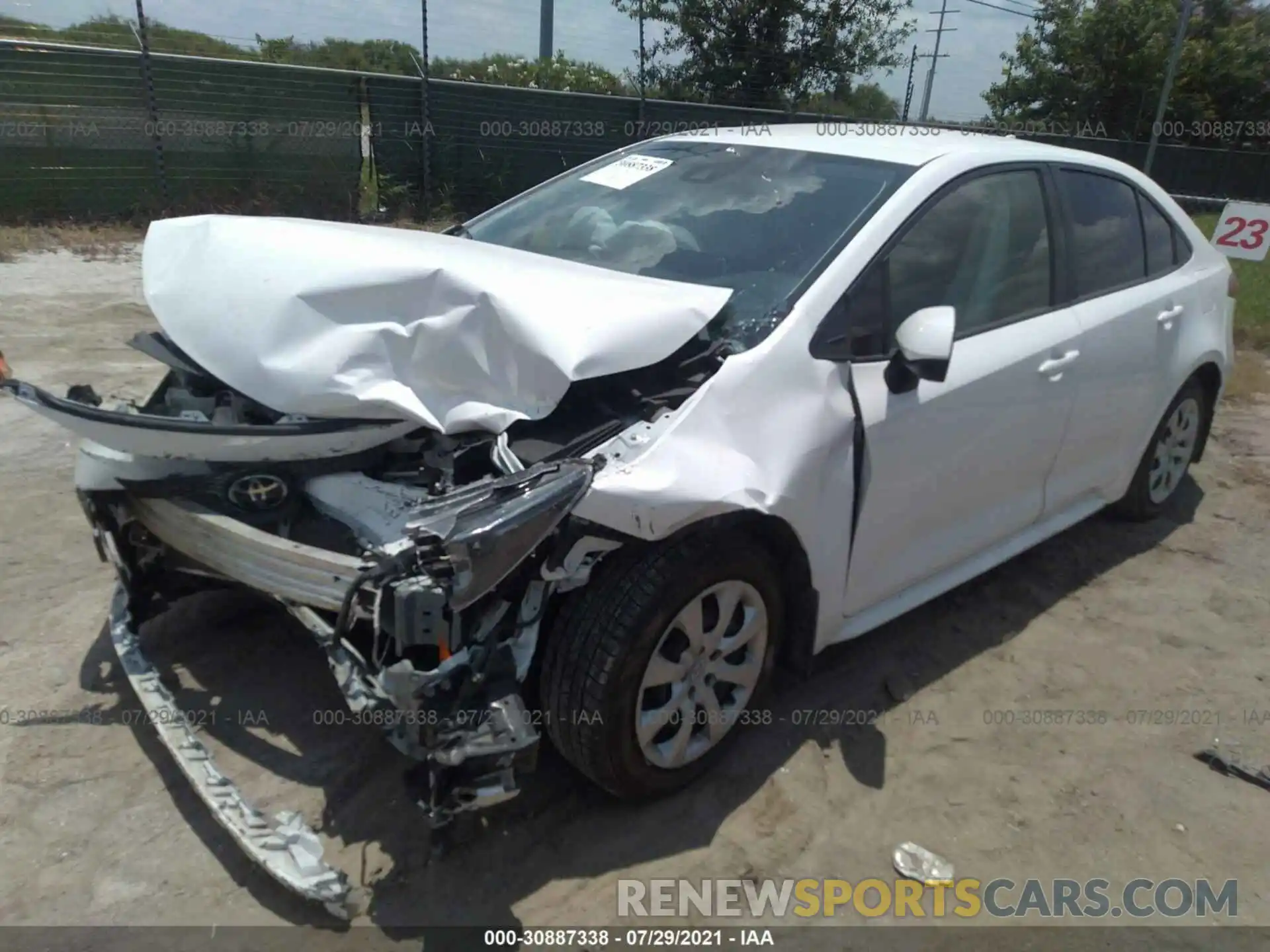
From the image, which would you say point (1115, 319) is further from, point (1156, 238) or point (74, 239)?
point (74, 239)

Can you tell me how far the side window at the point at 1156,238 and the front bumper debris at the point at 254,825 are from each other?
3836 mm

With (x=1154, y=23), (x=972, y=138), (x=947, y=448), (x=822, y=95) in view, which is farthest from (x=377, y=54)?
(x=1154, y=23)

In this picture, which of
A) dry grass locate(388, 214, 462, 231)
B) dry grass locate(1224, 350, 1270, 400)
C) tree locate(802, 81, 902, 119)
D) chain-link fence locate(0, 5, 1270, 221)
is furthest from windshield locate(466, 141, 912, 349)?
tree locate(802, 81, 902, 119)

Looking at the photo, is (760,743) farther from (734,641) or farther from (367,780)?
(367,780)

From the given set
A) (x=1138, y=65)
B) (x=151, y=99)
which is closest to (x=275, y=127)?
(x=151, y=99)

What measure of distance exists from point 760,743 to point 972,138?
8.02 feet

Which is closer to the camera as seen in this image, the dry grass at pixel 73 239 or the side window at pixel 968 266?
the side window at pixel 968 266

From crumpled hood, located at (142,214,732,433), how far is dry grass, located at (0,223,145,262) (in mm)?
7324

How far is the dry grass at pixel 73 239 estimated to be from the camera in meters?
9.04

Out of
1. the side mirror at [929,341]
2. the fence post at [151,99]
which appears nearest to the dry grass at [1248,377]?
the side mirror at [929,341]

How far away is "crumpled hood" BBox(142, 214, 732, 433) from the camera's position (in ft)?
8.20

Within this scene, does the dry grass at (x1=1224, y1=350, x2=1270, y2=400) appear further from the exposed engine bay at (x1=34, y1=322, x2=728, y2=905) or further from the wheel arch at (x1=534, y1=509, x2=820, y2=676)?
the exposed engine bay at (x1=34, y1=322, x2=728, y2=905)

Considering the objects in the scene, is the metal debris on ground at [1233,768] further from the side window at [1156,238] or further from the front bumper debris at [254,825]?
the front bumper debris at [254,825]

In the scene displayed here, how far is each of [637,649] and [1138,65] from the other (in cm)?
3039
